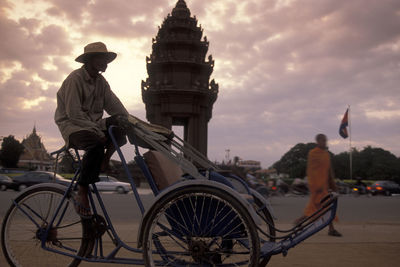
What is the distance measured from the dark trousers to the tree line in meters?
65.6

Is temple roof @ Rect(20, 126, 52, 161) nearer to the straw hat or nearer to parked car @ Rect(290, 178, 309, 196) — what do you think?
parked car @ Rect(290, 178, 309, 196)

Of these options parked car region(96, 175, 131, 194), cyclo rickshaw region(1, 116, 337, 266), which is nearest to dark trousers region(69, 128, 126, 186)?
cyclo rickshaw region(1, 116, 337, 266)

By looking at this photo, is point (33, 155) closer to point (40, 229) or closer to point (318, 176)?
point (318, 176)

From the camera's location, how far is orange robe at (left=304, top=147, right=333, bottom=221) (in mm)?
6891

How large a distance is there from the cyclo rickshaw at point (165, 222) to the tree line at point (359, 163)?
214 ft

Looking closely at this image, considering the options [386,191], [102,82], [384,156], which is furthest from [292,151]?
[102,82]

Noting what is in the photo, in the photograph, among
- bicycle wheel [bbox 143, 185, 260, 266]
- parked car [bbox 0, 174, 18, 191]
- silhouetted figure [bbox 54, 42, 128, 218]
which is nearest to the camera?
bicycle wheel [bbox 143, 185, 260, 266]

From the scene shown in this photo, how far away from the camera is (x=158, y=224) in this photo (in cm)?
279

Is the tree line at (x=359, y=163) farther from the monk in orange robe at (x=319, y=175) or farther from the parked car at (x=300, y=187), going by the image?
the monk in orange robe at (x=319, y=175)

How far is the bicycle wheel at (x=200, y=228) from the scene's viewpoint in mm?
2671

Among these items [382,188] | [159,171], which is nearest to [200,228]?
[159,171]

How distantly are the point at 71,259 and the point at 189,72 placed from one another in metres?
30.8

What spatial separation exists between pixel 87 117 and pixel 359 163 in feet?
267

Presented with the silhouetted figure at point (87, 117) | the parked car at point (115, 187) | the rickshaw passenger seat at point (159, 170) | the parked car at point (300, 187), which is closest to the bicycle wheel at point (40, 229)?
the silhouetted figure at point (87, 117)
